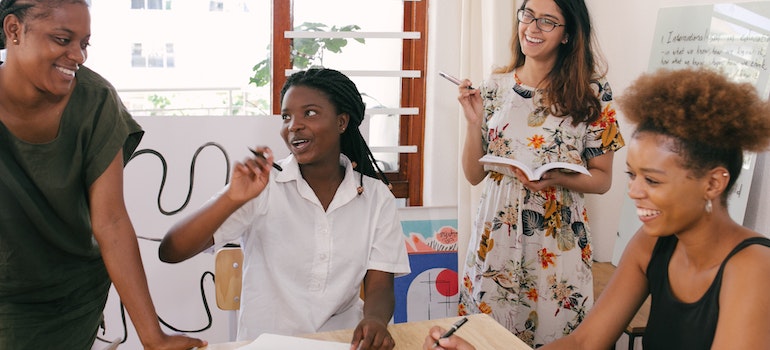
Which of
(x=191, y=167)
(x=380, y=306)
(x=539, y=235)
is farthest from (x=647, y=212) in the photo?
(x=191, y=167)

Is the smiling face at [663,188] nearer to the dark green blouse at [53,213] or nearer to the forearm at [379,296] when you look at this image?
the forearm at [379,296]

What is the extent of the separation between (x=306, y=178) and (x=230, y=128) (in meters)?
0.82

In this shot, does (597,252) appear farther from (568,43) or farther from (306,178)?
(306,178)

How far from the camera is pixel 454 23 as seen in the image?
3.10 meters

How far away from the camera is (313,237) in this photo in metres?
1.69

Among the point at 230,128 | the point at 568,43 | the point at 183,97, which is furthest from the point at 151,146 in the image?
the point at 183,97

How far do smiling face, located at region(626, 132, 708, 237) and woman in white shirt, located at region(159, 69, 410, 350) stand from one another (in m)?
0.58

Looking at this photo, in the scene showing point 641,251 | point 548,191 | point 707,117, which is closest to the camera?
point 707,117

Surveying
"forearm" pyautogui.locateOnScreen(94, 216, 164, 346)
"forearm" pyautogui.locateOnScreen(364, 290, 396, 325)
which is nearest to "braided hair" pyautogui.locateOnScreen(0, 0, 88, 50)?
"forearm" pyautogui.locateOnScreen(94, 216, 164, 346)

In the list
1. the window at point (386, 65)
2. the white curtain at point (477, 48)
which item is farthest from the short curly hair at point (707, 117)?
the window at point (386, 65)

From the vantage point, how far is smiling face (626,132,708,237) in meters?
1.34

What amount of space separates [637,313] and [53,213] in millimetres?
1734

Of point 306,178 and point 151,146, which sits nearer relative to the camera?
point 306,178

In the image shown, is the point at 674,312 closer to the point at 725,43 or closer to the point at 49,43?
the point at 725,43
